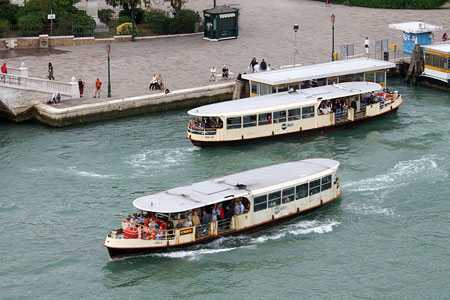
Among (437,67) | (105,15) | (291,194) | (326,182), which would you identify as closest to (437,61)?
(437,67)

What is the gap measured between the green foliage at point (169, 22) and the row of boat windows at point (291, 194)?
4171cm

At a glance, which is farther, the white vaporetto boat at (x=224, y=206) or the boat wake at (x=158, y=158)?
the boat wake at (x=158, y=158)

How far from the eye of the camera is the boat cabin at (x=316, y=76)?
209 ft

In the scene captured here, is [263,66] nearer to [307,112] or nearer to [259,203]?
[307,112]

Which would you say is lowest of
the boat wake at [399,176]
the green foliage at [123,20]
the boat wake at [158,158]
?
the boat wake at [399,176]

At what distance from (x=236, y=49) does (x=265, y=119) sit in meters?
22.3

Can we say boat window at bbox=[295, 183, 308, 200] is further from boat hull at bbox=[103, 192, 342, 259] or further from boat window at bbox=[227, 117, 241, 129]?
boat window at bbox=[227, 117, 241, 129]

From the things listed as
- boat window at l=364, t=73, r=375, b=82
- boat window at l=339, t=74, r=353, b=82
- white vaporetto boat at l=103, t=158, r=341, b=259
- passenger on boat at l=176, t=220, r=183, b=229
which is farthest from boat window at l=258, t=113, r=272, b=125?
passenger on boat at l=176, t=220, r=183, b=229

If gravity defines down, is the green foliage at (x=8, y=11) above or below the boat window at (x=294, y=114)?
above

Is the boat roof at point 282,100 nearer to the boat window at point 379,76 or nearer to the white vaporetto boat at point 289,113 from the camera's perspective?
the white vaporetto boat at point 289,113

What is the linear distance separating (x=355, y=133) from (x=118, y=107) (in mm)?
16338

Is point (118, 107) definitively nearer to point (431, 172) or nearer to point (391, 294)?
point (431, 172)

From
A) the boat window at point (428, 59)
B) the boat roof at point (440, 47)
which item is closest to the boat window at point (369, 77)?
the boat roof at point (440, 47)

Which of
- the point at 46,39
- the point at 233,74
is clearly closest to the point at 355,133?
the point at 233,74
